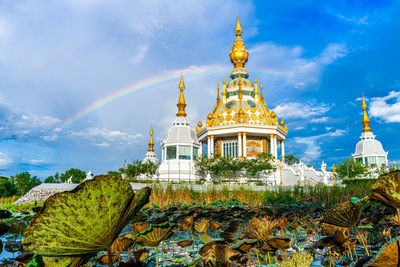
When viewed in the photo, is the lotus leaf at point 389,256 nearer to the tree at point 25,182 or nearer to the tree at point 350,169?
the tree at point 25,182

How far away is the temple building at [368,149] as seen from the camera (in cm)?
5106

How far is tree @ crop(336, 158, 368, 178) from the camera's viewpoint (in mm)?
40812

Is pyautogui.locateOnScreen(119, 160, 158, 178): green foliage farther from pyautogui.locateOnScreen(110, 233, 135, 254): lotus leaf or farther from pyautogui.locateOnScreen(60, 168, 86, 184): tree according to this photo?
pyautogui.locateOnScreen(110, 233, 135, 254): lotus leaf

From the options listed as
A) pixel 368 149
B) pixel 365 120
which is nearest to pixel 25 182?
pixel 368 149

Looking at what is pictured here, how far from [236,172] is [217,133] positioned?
19.2 feet

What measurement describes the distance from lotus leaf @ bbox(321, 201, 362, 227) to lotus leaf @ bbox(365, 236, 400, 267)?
0.95 meters

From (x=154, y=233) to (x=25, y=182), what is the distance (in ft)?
95.6

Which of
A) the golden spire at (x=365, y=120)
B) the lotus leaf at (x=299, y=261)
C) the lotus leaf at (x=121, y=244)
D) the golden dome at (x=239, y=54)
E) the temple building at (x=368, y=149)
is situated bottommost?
the lotus leaf at (x=121, y=244)

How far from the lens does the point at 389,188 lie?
1.70 metres

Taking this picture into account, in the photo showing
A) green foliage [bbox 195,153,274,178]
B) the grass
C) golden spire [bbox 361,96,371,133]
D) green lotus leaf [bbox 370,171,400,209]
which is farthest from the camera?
golden spire [bbox 361,96,371,133]

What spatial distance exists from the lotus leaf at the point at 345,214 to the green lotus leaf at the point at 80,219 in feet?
4.57

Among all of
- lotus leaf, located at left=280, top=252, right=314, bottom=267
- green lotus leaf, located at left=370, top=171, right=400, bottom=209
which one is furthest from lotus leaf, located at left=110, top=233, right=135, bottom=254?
green lotus leaf, located at left=370, top=171, right=400, bottom=209

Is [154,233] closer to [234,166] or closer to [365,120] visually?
[234,166]

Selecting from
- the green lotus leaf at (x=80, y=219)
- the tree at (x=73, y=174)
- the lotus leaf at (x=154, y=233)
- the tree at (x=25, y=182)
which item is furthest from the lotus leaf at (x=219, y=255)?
the tree at (x=73, y=174)
